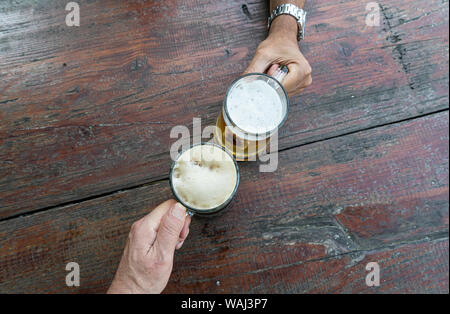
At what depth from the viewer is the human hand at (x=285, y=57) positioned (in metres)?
1.02

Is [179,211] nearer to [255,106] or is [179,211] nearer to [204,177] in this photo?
[204,177]

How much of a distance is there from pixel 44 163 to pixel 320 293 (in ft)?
3.65

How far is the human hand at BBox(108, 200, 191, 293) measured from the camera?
90 centimetres

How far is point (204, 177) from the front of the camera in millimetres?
944

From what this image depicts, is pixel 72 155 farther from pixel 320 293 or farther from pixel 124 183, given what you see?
pixel 320 293

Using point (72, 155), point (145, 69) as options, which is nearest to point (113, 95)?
point (145, 69)

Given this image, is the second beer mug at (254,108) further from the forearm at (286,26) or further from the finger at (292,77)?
the forearm at (286,26)

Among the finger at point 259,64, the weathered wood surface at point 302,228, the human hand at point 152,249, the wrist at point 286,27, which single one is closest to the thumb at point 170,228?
the human hand at point 152,249

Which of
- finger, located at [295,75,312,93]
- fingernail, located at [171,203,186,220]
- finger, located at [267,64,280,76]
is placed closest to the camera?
fingernail, located at [171,203,186,220]

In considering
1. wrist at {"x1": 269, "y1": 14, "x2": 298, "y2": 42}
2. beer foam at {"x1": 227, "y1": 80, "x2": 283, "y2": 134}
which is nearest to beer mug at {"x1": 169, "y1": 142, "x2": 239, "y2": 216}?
beer foam at {"x1": 227, "y1": 80, "x2": 283, "y2": 134}

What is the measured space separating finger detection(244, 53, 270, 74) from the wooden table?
0.54ft

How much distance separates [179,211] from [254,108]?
37 centimetres

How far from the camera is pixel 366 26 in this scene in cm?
123

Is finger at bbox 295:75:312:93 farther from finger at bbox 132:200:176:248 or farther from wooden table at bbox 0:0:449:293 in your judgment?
finger at bbox 132:200:176:248
